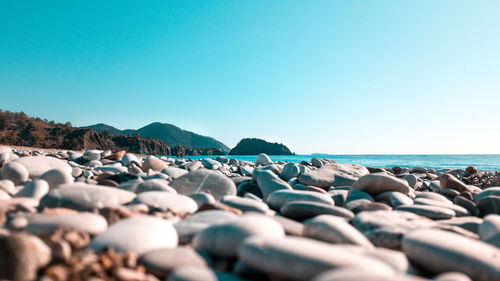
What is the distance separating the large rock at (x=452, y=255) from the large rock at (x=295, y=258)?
14.9 inches

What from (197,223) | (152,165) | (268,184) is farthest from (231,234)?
(152,165)

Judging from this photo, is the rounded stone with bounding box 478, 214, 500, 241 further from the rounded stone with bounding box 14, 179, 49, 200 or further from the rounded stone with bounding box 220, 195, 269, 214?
the rounded stone with bounding box 14, 179, 49, 200

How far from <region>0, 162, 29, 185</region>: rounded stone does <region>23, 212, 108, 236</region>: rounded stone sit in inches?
73.7

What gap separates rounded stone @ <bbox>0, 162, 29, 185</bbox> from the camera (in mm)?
2760

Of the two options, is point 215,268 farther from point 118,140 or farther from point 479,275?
point 118,140

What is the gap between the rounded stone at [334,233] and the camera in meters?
1.42

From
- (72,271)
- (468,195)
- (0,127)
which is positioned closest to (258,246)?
(72,271)

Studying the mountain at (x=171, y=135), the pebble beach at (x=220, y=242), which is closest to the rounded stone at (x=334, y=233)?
the pebble beach at (x=220, y=242)

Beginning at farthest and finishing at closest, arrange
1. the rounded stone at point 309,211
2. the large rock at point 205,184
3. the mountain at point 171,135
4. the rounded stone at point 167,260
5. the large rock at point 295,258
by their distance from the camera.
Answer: the mountain at point 171,135 → the large rock at point 205,184 → the rounded stone at point 309,211 → the rounded stone at point 167,260 → the large rock at point 295,258

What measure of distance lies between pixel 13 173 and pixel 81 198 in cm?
164

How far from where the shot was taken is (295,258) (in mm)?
984

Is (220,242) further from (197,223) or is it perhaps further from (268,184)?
(268,184)

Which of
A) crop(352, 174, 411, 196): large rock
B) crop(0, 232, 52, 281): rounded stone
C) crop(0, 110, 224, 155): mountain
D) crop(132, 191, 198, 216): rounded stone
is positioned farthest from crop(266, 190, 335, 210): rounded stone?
crop(0, 110, 224, 155): mountain

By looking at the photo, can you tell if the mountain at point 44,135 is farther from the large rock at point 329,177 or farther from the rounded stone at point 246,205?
the rounded stone at point 246,205
